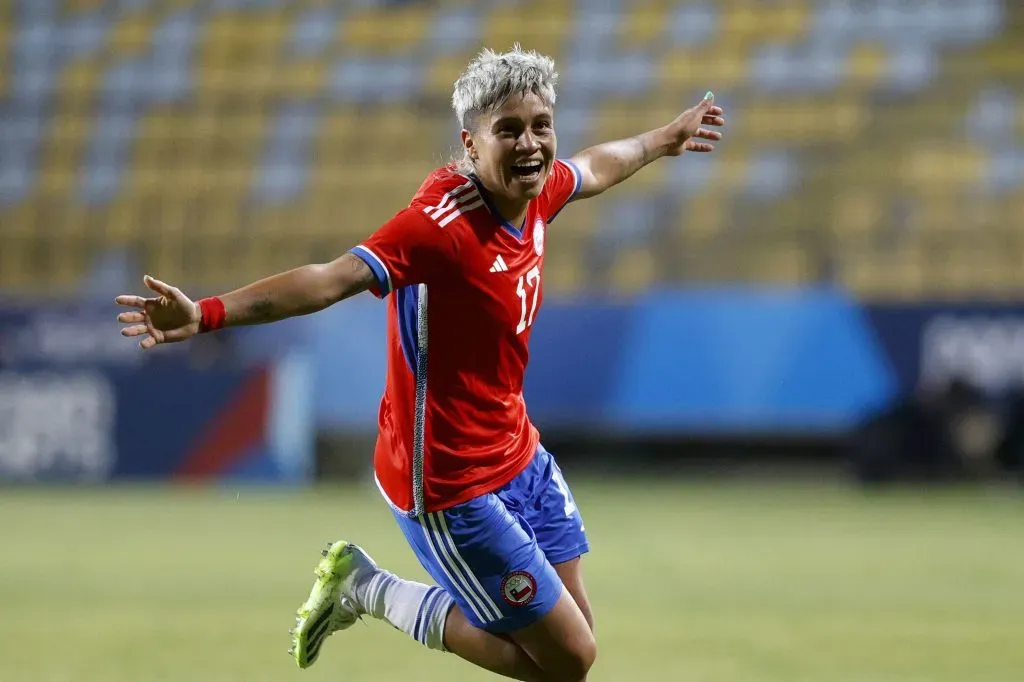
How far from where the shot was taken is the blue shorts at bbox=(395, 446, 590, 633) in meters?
4.51

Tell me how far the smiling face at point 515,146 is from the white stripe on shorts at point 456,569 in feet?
3.17

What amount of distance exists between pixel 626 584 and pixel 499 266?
4.67 meters

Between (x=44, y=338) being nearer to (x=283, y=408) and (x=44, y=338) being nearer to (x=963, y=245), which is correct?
(x=283, y=408)

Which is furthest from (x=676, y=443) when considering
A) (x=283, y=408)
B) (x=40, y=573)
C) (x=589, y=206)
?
(x=40, y=573)

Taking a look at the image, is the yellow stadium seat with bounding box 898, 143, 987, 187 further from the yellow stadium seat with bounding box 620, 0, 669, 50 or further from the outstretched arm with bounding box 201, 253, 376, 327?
the outstretched arm with bounding box 201, 253, 376, 327

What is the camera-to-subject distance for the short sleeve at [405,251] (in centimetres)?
414

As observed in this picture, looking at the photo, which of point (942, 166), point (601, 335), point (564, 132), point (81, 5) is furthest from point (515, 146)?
point (81, 5)

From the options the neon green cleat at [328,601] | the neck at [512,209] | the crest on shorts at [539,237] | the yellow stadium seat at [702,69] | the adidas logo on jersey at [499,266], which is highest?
the yellow stadium seat at [702,69]

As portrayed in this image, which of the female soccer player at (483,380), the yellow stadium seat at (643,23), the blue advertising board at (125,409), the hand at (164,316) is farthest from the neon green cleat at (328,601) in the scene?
the yellow stadium seat at (643,23)

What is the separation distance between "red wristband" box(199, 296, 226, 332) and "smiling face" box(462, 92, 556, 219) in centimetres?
93

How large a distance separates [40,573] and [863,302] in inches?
304

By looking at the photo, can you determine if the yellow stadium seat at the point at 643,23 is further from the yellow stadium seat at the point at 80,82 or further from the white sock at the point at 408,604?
the white sock at the point at 408,604

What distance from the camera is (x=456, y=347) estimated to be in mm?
4445

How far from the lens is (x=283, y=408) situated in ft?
47.7
